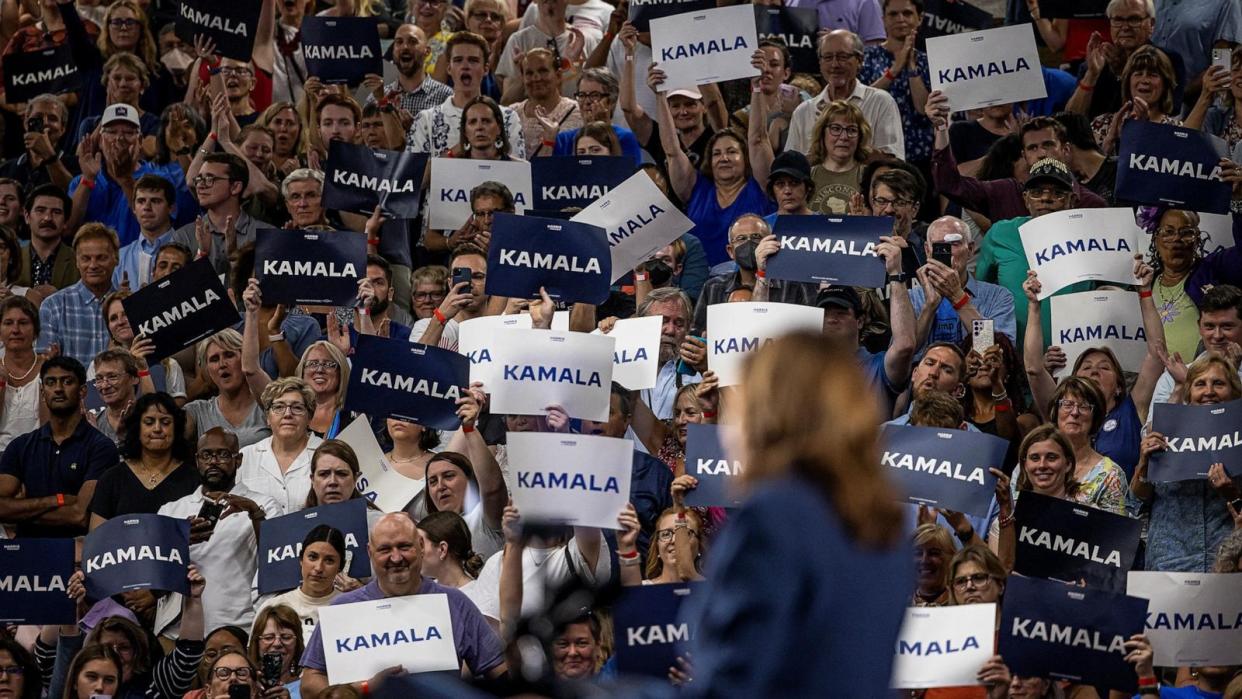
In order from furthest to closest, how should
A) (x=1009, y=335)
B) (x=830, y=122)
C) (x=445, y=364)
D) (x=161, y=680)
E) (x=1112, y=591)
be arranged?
(x=830, y=122), (x=1009, y=335), (x=445, y=364), (x=161, y=680), (x=1112, y=591)

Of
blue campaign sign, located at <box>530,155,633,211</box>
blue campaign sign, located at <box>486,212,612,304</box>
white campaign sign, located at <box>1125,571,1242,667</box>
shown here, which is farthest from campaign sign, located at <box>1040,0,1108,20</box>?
white campaign sign, located at <box>1125,571,1242,667</box>

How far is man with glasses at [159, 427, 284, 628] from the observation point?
8.40 metres

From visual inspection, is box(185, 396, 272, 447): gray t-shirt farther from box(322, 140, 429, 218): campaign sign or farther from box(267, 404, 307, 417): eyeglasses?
box(322, 140, 429, 218): campaign sign

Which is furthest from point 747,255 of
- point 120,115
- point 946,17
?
point 120,115

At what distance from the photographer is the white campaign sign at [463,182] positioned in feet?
35.3

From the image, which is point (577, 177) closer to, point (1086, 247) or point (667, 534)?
point (1086, 247)

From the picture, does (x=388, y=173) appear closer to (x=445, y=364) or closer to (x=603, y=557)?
(x=445, y=364)

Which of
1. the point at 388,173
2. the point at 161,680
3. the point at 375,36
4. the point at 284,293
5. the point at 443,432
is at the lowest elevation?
the point at 161,680

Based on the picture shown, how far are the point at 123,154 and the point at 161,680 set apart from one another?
4.72 metres

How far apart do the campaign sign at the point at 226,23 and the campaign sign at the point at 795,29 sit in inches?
115

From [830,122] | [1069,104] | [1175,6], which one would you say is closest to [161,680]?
[830,122]

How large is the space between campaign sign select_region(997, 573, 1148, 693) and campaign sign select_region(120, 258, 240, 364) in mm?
4261

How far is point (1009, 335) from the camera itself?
30.6ft

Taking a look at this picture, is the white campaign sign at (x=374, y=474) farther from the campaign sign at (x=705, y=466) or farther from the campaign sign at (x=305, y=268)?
the campaign sign at (x=705, y=466)
